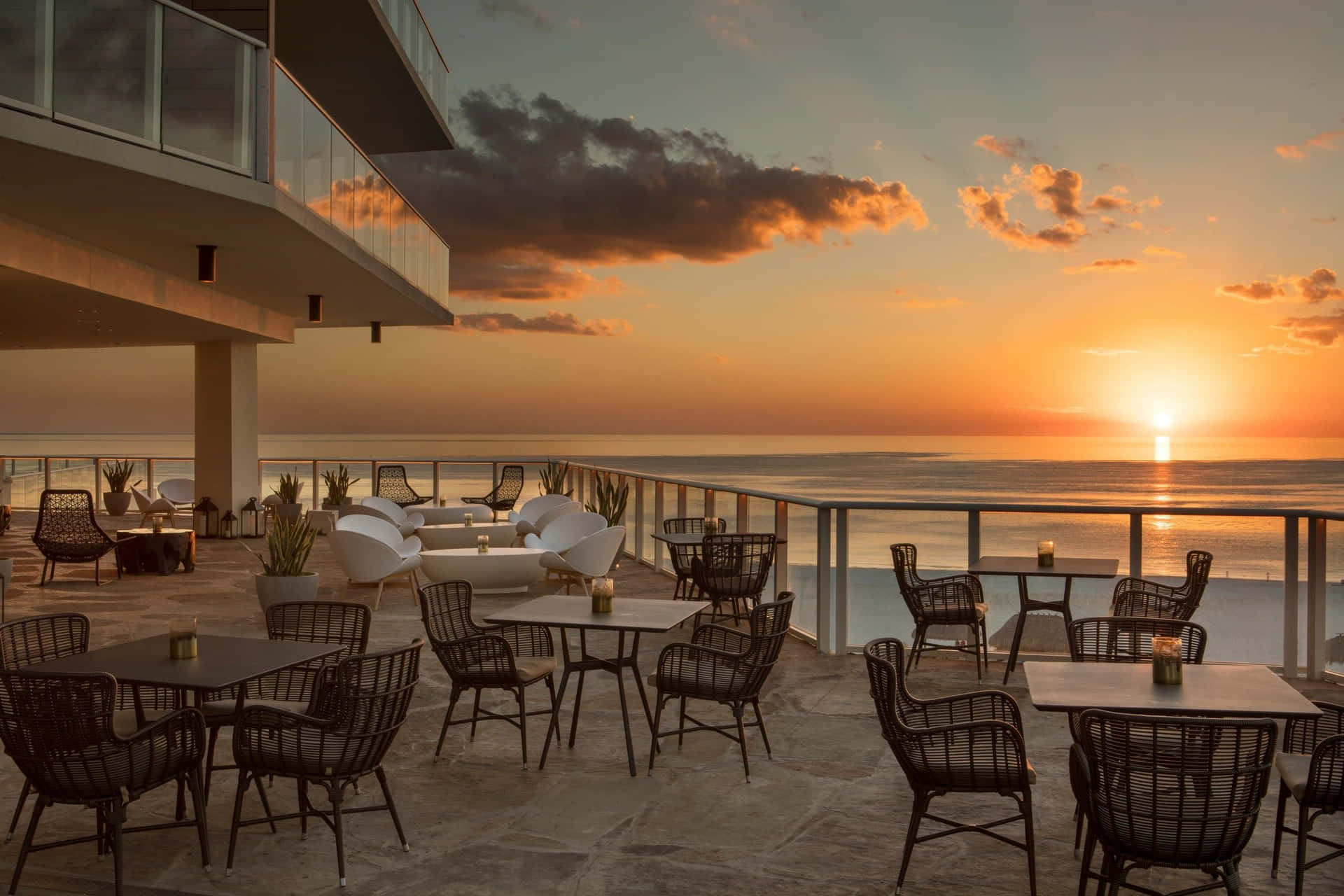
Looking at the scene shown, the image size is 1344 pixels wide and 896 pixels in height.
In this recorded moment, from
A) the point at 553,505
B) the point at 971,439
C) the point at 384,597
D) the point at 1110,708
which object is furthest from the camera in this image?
the point at 971,439

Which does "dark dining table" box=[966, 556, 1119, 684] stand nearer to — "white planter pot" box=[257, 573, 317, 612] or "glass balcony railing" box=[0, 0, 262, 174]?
"white planter pot" box=[257, 573, 317, 612]

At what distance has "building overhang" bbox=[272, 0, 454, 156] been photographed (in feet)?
39.6

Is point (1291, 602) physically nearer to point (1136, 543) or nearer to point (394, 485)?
point (1136, 543)

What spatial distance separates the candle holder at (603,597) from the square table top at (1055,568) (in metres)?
2.79

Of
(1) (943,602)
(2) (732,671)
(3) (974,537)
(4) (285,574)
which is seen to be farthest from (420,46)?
(2) (732,671)

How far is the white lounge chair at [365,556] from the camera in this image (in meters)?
9.33

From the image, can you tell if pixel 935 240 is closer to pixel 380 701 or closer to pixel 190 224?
pixel 190 224

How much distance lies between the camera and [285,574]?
30.0 feet

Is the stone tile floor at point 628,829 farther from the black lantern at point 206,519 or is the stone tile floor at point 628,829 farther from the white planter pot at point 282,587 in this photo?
the black lantern at point 206,519

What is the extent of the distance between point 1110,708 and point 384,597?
824 centimetres

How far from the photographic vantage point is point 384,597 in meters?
10.6

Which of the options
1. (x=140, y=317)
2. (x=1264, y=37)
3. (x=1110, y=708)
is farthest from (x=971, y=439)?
(x=1110, y=708)

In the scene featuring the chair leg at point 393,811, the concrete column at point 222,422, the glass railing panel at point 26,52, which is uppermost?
the glass railing panel at point 26,52

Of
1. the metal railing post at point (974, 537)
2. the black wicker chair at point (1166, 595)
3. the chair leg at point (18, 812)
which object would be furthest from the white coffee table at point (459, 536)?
the chair leg at point (18, 812)
